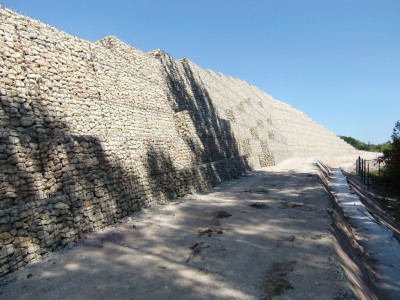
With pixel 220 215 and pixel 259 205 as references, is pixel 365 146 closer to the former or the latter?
pixel 259 205

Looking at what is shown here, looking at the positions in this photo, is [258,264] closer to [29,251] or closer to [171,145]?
[29,251]

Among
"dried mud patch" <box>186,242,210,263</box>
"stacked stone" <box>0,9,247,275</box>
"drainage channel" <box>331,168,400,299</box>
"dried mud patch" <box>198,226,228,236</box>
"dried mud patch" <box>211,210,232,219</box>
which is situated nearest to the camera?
"dried mud patch" <box>186,242,210,263</box>

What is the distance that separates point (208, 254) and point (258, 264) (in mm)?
1193

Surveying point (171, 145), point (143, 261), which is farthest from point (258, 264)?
point (171, 145)

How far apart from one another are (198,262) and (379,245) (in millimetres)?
7955

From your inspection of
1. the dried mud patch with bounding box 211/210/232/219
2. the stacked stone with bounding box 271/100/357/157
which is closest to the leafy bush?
the stacked stone with bounding box 271/100/357/157

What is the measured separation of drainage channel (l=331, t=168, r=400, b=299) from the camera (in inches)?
307

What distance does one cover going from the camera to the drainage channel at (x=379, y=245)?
7.80 metres

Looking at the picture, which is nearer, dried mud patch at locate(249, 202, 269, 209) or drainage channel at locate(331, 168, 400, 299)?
drainage channel at locate(331, 168, 400, 299)

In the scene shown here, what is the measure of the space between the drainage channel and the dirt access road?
197 cm

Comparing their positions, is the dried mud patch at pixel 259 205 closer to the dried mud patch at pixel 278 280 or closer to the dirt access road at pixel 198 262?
the dirt access road at pixel 198 262

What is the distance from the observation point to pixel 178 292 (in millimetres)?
5152

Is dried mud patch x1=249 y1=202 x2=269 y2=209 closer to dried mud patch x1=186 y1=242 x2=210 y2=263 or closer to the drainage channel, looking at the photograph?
the drainage channel

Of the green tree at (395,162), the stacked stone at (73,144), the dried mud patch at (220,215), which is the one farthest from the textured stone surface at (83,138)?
the green tree at (395,162)
